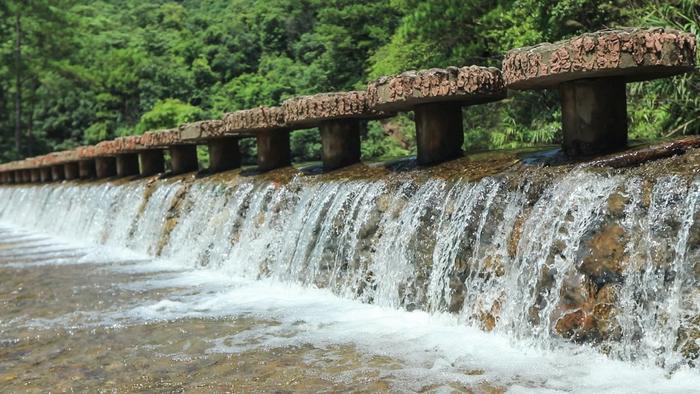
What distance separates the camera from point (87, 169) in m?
17.7

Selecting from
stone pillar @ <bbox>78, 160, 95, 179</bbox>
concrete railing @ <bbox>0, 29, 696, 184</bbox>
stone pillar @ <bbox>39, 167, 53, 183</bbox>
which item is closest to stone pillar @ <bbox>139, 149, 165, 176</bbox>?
concrete railing @ <bbox>0, 29, 696, 184</bbox>

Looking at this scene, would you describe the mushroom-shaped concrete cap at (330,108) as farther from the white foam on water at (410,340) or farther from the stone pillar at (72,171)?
the stone pillar at (72,171)

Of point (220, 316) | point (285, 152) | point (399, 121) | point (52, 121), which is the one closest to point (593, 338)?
point (220, 316)

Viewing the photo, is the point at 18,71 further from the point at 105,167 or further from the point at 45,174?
the point at 105,167

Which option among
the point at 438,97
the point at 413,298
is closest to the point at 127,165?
the point at 438,97

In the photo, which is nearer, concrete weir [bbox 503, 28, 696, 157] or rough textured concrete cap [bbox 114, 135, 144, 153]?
concrete weir [bbox 503, 28, 696, 157]

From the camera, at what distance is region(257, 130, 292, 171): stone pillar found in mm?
9852

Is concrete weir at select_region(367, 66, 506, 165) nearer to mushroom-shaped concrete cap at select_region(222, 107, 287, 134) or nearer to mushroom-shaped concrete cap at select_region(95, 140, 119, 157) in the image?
mushroom-shaped concrete cap at select_region(222, 107, 287, 134)

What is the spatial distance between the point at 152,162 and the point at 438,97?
28.0 feet

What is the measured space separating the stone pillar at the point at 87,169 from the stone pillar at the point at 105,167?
1.00 meters

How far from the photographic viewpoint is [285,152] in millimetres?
10047

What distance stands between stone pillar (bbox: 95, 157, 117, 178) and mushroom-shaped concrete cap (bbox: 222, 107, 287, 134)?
779cm

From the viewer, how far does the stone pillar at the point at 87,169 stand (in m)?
17.6

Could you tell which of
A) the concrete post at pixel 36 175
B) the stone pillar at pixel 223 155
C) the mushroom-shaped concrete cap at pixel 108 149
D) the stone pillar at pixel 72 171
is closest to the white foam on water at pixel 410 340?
the stone pillar at pixel 223 155
